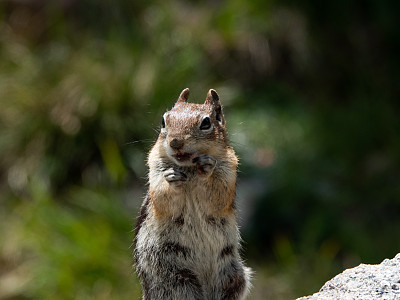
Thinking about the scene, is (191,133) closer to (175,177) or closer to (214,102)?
(175,177)

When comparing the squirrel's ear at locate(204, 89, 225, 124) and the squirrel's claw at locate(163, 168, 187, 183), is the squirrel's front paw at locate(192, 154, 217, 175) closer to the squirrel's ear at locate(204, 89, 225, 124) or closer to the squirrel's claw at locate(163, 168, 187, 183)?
the squirrel's claw at locate(163, 168, 187, 183)

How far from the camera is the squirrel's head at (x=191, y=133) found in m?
3.92

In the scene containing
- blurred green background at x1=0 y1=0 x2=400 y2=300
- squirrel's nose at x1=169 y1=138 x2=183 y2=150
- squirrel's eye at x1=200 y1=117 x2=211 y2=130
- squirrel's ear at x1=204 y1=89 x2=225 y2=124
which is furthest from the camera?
blurred green background at x1=0 y1=0 x2=400 y2=300

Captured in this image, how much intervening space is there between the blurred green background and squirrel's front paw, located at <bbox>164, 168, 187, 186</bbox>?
3146 mm

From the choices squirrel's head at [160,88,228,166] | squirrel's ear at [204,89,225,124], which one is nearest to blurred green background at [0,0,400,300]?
squirrel's ear at [204,89,225,124]

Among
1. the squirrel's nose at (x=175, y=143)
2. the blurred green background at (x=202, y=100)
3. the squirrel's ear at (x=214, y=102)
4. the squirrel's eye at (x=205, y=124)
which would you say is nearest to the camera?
the squirrel's nose at (x=175, y=143)

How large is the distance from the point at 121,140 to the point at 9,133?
1352 mm

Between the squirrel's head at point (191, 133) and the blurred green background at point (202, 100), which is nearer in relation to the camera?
the squirrel's head at point (191, 133)

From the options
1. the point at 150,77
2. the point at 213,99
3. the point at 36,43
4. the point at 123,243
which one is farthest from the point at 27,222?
the point at 213,99

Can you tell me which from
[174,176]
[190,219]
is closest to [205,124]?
[174,176]

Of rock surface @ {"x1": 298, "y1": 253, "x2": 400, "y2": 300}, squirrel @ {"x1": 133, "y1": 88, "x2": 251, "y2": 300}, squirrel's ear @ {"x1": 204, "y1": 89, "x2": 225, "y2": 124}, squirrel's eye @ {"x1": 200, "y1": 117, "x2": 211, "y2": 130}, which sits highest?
squirrel's ear @ {"x1": 204, "y1": 89, "x2": 225, "y2": 124}

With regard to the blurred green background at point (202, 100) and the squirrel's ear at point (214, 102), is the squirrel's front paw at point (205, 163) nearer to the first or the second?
the squirrel's ear at point (214, 102)

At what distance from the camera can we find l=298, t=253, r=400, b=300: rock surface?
3.45m

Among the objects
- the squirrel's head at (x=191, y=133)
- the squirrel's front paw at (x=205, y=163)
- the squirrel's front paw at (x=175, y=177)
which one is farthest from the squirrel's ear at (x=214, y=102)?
the squirrel's front paw at (x=175, y=177)
